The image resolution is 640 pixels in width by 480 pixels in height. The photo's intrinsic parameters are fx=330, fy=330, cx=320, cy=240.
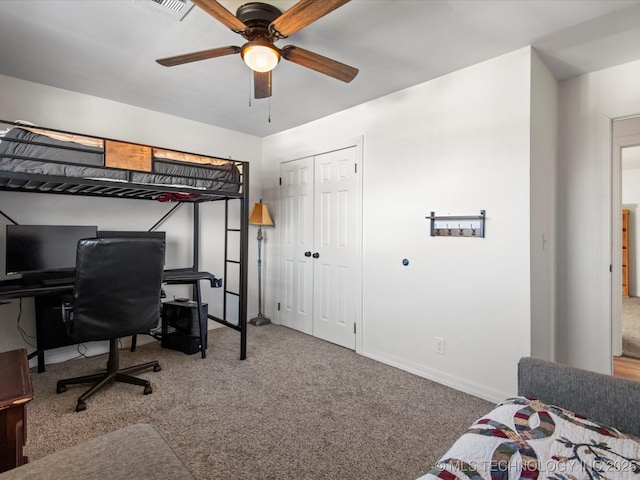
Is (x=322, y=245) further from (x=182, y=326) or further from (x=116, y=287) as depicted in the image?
(x=116, y=287)

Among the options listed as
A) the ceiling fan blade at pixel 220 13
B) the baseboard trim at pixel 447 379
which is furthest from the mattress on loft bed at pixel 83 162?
the baseboard trim at pixel 447 379

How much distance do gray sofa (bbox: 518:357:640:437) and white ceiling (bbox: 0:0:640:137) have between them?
73.9 inches

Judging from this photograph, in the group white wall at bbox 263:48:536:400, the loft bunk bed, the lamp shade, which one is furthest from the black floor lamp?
white wall at bbox 263:48:536:400

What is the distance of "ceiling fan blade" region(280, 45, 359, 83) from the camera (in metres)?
1.85

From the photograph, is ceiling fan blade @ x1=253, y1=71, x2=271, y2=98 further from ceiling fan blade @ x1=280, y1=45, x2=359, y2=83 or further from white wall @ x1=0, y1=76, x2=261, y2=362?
white wall @ x1=0, y1=76, x2=261, y2=362

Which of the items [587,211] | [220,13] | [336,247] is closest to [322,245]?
[336,247]

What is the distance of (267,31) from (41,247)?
2.50m

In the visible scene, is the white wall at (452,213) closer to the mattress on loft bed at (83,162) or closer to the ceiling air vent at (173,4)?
the mattress on loft bed at (83,162)

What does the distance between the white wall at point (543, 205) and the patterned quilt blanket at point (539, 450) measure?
4.19ft

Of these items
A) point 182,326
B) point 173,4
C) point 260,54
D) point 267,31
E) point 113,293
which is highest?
point 173,4

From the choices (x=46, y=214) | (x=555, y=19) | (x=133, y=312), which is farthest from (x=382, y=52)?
(x=46, y=214)

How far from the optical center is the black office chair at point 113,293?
2094 mm

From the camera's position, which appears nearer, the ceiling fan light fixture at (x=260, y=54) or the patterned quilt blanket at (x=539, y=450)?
the patterned quilt blanket at (x=539, y=450)

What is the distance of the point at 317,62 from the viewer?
194 cm
